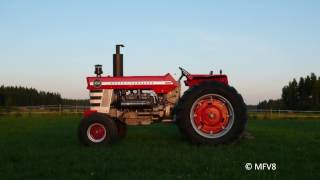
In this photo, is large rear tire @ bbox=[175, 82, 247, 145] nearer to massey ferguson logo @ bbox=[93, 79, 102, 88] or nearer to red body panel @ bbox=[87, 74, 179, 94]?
red body panel @ bbox=[87, 74, 179, 94]

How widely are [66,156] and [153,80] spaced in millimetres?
3208

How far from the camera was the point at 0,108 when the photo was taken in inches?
1887

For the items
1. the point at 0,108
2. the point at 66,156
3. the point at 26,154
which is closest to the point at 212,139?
the point at 66,156

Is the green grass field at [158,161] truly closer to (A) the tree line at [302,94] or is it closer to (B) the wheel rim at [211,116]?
(B) the wheel rim at [211,116]

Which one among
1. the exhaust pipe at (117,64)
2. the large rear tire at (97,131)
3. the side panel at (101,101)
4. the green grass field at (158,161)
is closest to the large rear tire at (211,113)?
the green grass field at (158,161)

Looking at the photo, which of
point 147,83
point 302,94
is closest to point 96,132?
point 147,83

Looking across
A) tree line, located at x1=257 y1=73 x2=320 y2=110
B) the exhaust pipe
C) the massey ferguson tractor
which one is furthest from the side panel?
tree line, located at x1=257 y1=73 x2=320 y2=110

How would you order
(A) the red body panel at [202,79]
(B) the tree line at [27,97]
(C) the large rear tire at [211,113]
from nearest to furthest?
1. (C) the large rear tire at [211,113]
2. (A) the red body panel at [202,79]
3. (B) the tree line at [27,97]

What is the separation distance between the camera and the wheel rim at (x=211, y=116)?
380 inches

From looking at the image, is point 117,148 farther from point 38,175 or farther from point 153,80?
point 38,175

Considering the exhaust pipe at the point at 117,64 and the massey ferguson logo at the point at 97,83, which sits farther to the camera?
→ the exhaust pipe at the point at 117,64

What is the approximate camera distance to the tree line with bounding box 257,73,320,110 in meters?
75.8

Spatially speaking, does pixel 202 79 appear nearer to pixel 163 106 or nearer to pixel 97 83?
pixel 163 106

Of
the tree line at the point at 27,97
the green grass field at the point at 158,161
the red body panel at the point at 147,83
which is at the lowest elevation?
the green grass field at the point at 158,161
